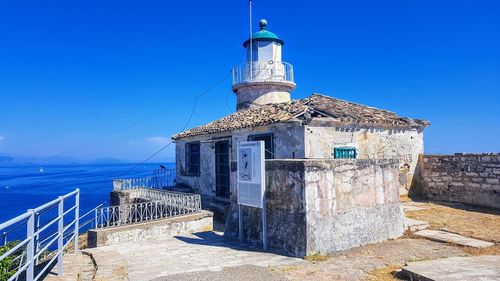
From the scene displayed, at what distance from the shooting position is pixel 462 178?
457 inches

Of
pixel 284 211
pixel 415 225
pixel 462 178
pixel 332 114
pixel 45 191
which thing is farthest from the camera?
pixel 45 191

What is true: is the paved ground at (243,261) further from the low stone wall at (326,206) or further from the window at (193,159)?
the window at (193,159)

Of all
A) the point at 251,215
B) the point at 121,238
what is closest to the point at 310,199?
the point at 251,215

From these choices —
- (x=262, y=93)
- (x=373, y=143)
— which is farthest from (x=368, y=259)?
(x=262, y=93)

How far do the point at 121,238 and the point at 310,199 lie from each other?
4.91m

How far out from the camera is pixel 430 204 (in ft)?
38.3

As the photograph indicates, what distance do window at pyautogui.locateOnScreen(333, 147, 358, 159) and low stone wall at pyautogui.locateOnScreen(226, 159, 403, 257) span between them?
3.55 m

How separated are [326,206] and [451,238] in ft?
9.35

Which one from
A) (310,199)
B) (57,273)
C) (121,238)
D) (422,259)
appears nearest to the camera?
(57,273)

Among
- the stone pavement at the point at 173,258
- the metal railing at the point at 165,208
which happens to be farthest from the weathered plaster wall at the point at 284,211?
the metal railing at the point at 165,208

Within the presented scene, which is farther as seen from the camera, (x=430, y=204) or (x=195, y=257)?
(x=430, y=204)

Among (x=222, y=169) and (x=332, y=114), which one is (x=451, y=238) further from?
(x=222, y=169)

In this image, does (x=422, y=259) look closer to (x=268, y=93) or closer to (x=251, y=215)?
(x=251, y=215)

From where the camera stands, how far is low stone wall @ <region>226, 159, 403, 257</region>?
6.09 metres
